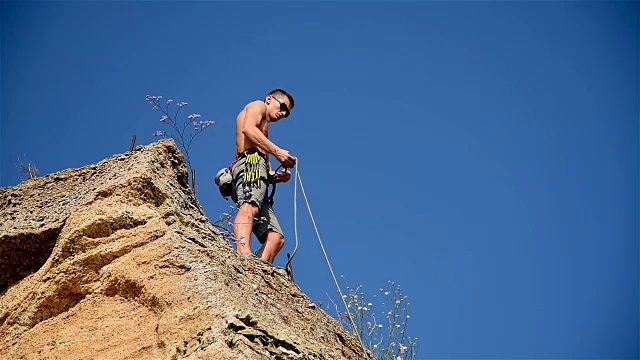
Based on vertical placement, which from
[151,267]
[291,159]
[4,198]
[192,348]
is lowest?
[192,348]

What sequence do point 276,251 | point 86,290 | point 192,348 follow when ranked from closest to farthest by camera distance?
point 192,348 → point 86,290 → point 276,251

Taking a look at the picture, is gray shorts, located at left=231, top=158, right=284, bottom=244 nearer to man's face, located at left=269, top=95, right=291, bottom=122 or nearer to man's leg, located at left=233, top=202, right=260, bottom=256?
man's leg, located at left=233, top=202, right=260, bottom=256

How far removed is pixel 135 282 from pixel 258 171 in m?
2.85

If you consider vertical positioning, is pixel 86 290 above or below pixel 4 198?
below

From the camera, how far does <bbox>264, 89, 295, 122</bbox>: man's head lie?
22.5 ft

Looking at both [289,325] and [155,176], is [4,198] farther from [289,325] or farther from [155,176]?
[289,325]

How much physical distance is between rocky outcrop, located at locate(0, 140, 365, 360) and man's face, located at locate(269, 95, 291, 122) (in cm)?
198

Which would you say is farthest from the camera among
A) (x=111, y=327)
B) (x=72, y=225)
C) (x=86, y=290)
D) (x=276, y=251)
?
(x=276, y=251)

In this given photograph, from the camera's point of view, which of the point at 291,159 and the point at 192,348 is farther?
the point at 291,159

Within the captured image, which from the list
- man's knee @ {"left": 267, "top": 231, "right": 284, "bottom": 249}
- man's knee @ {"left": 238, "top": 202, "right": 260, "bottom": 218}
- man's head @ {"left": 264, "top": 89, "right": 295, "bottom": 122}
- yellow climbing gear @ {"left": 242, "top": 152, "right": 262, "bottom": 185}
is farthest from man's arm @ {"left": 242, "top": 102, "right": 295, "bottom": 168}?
man's knee @ {"left": 267, "top": 231, "right": 284, "bottom": 249}

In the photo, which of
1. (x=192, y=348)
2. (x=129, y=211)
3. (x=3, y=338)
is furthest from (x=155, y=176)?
(x=192, y=348)

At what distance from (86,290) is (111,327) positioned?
1.19 feet

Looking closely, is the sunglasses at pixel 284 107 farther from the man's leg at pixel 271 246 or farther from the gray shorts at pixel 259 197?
the man's leg at pixel 271 246

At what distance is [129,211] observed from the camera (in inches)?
162
